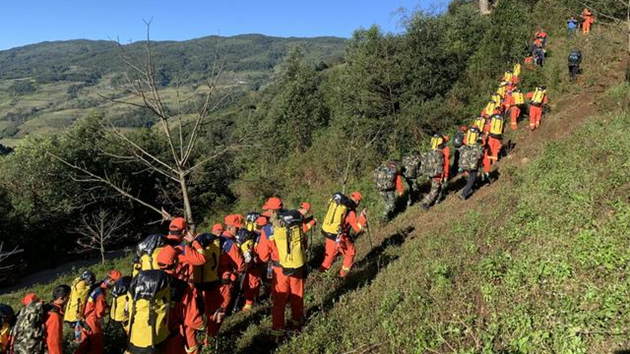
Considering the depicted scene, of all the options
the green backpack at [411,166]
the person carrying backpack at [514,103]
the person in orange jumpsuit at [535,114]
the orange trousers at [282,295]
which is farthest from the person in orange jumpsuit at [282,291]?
the person carrying backpack at [514,103]

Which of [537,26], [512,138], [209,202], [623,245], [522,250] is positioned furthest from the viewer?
[209,202]

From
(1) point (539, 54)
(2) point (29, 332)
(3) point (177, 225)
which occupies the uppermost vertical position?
(1) point (539, 54)

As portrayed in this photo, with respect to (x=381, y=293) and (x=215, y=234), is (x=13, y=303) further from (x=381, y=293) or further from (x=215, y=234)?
(x=381, y=293)

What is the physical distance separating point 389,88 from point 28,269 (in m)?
28.4

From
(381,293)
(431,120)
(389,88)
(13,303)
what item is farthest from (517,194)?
(13,303)

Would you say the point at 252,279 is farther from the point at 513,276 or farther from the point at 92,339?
the point at 513,276

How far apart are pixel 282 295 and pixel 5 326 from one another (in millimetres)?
4270

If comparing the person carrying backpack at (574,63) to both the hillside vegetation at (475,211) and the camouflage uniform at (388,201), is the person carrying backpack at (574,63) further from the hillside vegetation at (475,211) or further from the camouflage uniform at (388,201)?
the camouflage uniform at (388,201)

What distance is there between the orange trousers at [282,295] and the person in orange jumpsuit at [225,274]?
3.24 feet

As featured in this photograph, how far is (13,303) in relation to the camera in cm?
1722

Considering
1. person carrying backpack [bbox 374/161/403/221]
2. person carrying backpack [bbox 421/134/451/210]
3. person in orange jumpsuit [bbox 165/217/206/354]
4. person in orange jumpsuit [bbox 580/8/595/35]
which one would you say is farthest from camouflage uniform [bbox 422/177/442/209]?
person in orange jumpsuit [bbox 580/8/595/35]

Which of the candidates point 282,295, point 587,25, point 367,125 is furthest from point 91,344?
point 587,25

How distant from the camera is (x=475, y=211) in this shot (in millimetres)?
9977

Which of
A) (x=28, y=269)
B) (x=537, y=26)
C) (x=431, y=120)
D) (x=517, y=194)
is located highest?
(x=537, y=26)
